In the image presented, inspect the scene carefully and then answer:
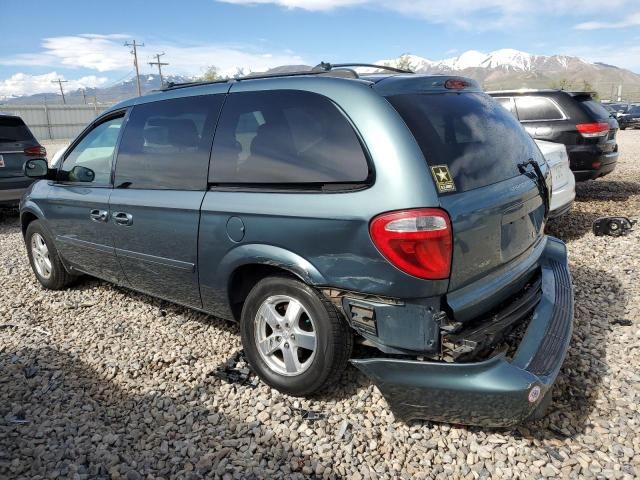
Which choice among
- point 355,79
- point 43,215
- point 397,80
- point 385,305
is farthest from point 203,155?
point 43,215

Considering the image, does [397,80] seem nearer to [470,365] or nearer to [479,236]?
[479,236]

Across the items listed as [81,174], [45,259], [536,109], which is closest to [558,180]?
[536,109]

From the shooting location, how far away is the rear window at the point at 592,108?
7285mm

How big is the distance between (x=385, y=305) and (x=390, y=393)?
436 mm

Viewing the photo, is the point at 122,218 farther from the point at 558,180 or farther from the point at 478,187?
the point at 558,180

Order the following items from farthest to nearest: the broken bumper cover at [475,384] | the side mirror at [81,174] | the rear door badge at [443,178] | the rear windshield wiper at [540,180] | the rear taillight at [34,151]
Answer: the rear taillight at [34,151] < the side mirror at [81,174] < the rear windshield wiper at [540,180] < the rear door badge at [443,178] < the broken bumper cover at [475,384]

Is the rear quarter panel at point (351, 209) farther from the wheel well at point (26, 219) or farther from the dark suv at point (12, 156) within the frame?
the dark suv at point (12, 156)

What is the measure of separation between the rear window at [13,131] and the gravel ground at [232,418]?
4997mm

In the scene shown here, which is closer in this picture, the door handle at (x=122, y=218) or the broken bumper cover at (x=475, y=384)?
the broken bumper cover at (x=475, y=384)

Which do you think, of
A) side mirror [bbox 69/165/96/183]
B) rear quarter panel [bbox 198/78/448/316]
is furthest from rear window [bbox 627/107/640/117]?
side mirror [bbox 69/165/96/183]

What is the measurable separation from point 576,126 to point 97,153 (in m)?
6.52

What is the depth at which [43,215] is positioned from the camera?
458 centimetres

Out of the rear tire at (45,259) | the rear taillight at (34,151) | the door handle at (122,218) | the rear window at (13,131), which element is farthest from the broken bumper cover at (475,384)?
the rear window at (13,131)

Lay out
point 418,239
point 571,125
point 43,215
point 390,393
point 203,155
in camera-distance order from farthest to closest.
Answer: point 571,125 → point 43,215 → point 203,155 → point 390,393 → point 418,239
